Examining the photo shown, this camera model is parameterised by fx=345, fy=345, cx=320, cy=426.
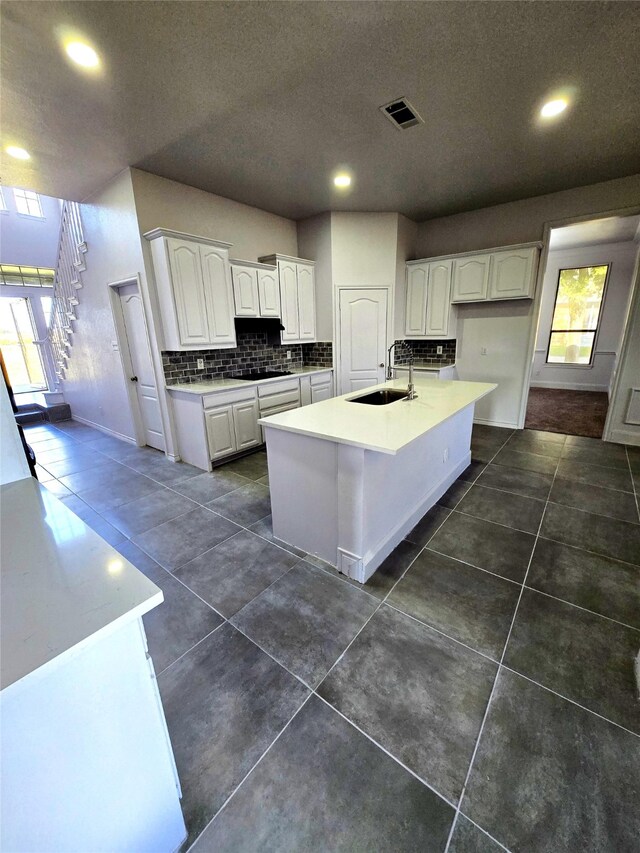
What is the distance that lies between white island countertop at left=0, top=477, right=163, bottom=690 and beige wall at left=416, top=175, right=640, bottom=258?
535cm

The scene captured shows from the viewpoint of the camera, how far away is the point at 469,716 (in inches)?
52.5

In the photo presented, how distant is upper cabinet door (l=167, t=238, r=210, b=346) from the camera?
330 centimetres

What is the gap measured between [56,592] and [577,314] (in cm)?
890

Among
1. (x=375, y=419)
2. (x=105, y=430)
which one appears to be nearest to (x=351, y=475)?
(x=375, y=419)

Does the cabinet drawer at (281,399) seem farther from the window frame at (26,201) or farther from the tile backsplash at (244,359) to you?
the window frame at (26,201)

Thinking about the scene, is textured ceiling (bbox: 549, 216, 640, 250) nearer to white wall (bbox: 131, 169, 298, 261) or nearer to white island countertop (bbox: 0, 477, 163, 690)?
white wall (bbox: 131, 169, 298, 261)

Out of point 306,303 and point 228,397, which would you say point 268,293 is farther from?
point 228,397

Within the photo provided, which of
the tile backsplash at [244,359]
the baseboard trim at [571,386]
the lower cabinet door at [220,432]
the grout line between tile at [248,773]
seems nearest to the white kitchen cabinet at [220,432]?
the lower cabinet door at [220,432]

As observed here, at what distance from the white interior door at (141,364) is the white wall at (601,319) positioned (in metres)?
7.29

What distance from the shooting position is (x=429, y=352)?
5.44 metres

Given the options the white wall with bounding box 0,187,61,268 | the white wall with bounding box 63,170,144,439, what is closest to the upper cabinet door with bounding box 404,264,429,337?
the white wall with bounding box 63,170,144,439

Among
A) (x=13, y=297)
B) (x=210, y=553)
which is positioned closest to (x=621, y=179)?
(x=210, y=553)

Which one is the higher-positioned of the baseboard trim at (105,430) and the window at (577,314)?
the window at (577,314)

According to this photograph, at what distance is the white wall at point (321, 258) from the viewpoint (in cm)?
463
